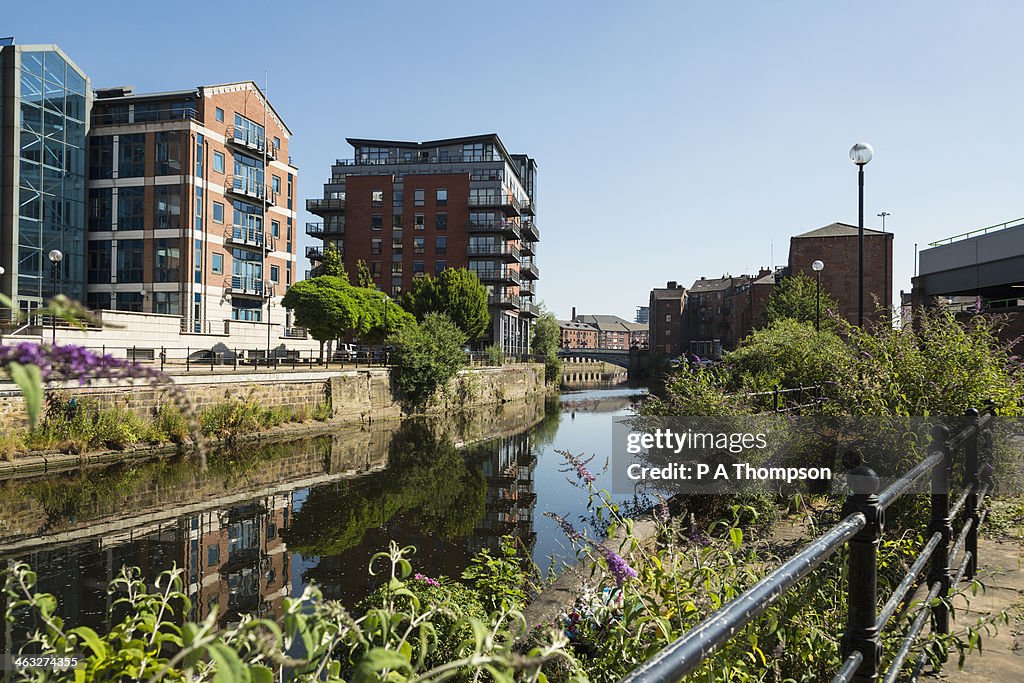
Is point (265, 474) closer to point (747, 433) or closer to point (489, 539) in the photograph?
point (489, 539)

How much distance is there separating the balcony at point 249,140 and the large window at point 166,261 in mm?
7557

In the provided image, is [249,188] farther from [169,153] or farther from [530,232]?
[530,232]

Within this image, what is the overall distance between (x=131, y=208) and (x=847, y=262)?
48.6 metres

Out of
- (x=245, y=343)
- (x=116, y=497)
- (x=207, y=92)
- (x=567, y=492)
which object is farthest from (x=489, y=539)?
(x=207, y=92)

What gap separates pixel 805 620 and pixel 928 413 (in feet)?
13.5

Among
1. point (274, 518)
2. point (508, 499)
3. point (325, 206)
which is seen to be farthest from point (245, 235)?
point (508, 499)

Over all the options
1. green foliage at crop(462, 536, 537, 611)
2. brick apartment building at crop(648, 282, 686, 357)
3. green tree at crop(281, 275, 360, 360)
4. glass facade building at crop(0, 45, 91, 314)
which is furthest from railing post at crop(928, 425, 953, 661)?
brick apartment building at crop(648, 282, 686, 357)

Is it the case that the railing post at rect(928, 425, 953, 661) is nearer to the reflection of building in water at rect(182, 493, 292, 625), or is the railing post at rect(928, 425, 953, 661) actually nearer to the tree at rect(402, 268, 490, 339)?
the reflection of building in water at rect(182, 493, 292, 625)

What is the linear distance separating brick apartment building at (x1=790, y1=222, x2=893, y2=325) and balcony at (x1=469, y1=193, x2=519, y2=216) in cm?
2509

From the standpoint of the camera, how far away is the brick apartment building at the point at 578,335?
13975cm

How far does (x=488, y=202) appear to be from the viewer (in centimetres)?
6306

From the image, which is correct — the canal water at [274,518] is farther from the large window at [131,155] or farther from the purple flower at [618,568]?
the large window at [131,155]

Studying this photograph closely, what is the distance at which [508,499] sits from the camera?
16.7 metres

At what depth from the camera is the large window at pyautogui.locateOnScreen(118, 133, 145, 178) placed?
39.3 metres
